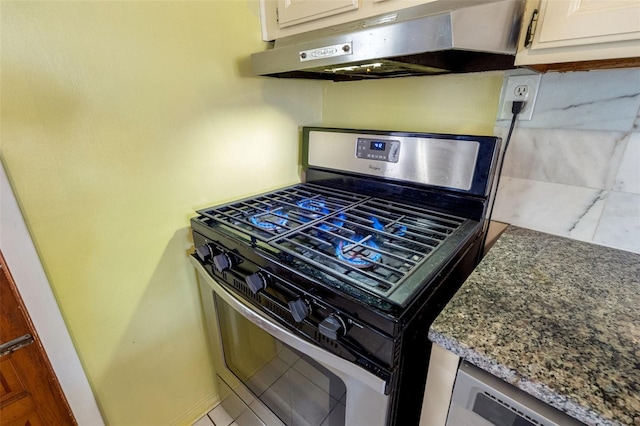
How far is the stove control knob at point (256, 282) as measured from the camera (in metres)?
0.73

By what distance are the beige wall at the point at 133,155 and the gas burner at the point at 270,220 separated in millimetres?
252

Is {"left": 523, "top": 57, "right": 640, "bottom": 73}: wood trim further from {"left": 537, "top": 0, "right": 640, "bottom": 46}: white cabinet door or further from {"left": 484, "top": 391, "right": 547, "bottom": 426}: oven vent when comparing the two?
{"left": 484, "top": 391, "right": 547, "bottom": 426}: oven vent

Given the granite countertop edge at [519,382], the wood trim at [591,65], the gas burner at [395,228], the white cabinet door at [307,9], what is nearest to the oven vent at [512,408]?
the granite countertop edge at [519,382]

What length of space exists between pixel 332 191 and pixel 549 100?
2.52 feet

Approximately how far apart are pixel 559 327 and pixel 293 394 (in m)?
0.69

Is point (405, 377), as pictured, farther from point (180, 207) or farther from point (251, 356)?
point (180, 207)

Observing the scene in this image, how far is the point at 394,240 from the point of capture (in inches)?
31.3

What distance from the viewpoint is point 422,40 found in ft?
1.95

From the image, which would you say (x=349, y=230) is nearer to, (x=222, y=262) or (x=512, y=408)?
(x=222, y=262)

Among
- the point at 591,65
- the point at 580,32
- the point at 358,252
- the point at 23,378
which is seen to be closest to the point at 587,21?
the point at 580,32

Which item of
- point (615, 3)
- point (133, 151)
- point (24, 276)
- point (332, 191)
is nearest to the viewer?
point (615, 3)

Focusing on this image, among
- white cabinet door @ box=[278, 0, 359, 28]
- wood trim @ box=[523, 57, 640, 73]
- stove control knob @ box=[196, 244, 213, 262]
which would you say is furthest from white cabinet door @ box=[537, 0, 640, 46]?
stove control knob @ box=[196, 244, 213, 262]

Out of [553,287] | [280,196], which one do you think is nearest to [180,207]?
[280,196]

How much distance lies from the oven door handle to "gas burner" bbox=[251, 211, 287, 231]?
221mm
